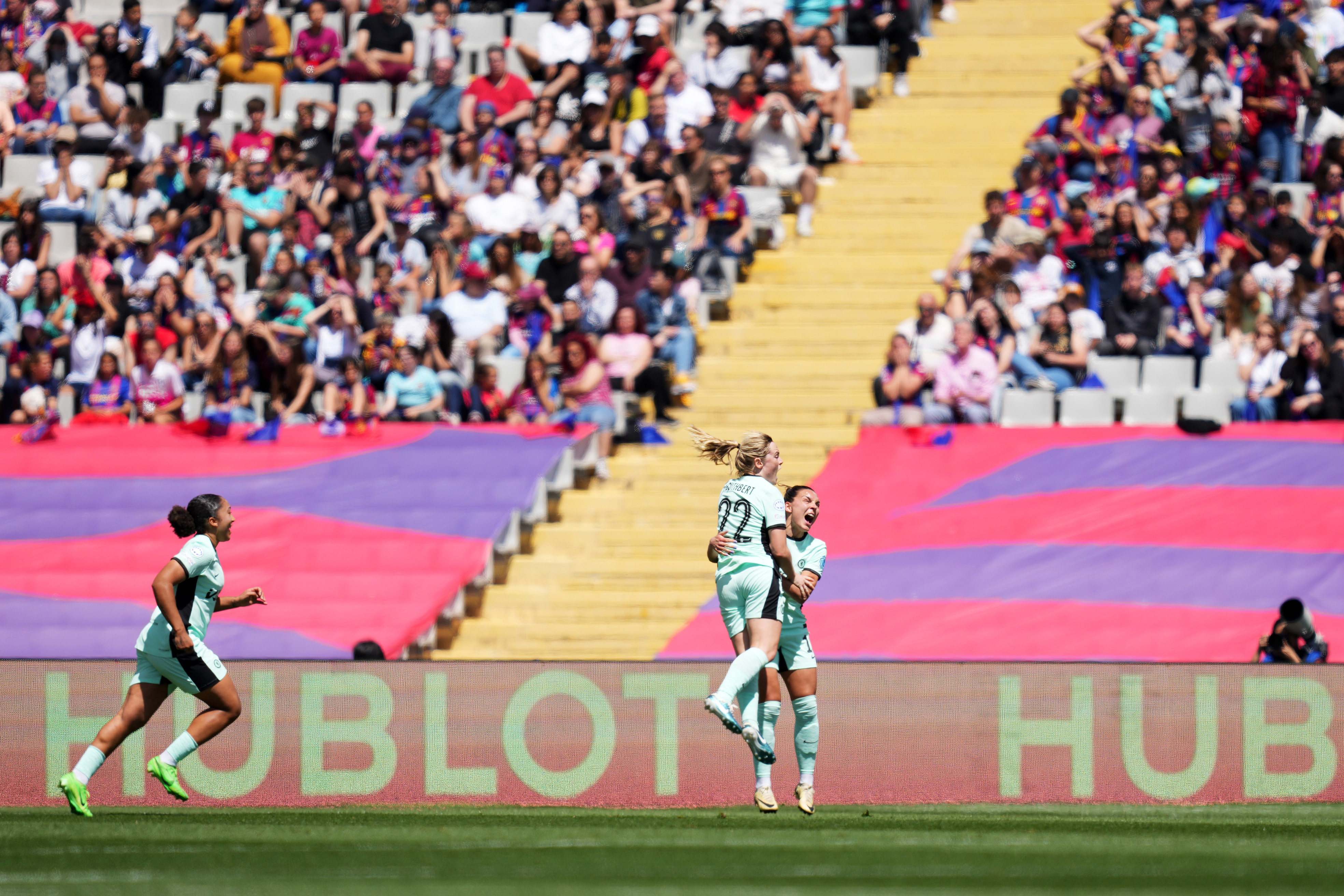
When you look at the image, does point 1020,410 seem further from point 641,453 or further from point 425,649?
point 425,649

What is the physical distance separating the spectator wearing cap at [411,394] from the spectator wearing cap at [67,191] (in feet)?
15.7

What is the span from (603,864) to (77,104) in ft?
50.1

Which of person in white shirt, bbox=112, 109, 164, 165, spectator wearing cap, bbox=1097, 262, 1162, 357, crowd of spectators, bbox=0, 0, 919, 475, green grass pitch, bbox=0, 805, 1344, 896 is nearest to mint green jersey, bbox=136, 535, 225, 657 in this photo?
green grass pitch, bbox=0, 805, 1344, 896

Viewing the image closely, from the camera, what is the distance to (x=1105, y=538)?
47.6 ft

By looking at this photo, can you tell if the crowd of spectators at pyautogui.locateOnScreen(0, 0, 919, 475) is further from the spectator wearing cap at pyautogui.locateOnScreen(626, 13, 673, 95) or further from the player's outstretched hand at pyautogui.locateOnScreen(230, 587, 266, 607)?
the player's outstretched hand at pyautogui.locateOnScreen(230, 587, 266, 607)

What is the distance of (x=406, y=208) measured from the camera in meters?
18.8

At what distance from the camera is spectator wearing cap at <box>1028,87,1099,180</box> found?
17359 millimetres

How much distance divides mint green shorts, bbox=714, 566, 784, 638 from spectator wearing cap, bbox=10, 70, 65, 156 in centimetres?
1337

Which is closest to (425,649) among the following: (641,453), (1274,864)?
(641,453)

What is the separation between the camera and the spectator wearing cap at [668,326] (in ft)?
55.1

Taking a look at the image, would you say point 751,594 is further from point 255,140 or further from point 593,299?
point 255,140

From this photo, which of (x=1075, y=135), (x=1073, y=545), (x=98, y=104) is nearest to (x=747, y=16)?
(x=1075, y=135)

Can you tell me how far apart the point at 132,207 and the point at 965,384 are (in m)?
9.04

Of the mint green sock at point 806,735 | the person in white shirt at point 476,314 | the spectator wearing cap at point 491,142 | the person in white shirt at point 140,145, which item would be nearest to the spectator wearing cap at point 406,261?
the person in white shirt at point 476,314
